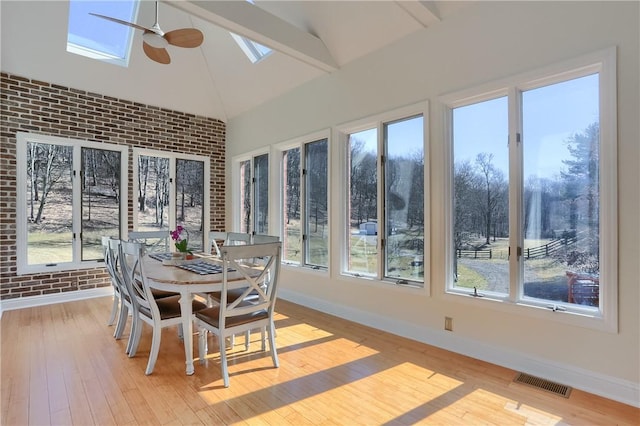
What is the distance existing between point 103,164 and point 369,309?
Result: 14.8ft

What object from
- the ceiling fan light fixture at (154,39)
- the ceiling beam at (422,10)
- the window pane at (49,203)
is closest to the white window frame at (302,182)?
the ceiling beam at (422,10)

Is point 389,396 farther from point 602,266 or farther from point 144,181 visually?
point 144,181

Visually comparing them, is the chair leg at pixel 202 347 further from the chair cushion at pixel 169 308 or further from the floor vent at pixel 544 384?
the floor vent at pixel 544 384

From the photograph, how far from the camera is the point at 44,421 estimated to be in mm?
1991

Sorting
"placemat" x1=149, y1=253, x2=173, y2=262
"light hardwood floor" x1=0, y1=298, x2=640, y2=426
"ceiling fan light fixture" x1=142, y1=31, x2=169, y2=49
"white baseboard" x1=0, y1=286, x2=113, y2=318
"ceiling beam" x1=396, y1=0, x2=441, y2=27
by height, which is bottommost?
"light hardwood floor" x1=0, y1=298, x2=640, y2=426

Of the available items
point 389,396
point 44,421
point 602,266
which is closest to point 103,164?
point 44,421

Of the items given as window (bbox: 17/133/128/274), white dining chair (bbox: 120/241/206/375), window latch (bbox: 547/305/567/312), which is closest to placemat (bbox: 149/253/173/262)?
white dining chair (bbox: 120/241/206/375)

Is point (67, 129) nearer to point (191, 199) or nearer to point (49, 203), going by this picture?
point (49, 203)

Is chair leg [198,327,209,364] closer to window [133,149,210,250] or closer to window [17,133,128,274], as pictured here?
window [17,133,128,274]

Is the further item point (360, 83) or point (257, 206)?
point (257, 206)

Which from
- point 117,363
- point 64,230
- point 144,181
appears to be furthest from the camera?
point 144,181

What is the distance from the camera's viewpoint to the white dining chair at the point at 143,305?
261 cm

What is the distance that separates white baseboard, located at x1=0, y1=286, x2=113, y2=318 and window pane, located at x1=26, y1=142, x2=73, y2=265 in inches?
18.8

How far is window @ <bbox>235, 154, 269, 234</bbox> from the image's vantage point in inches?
220
